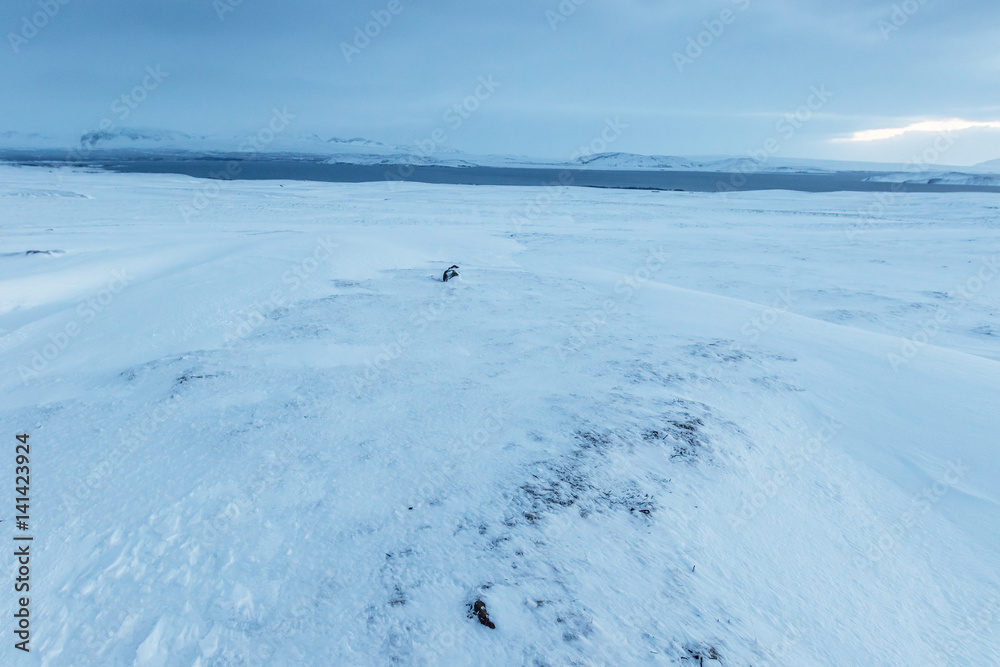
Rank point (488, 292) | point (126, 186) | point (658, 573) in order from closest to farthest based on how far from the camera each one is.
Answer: point (658, 573) < point (488, 292) < point (126, 186)

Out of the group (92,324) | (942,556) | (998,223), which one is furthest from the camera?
(998,223)

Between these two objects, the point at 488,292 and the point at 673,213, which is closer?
the point at 488,292

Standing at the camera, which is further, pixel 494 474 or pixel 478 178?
pixel 478 178

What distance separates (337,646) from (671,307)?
27.4 ft

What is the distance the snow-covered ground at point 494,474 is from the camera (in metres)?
3.10

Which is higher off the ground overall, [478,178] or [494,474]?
[494,474]

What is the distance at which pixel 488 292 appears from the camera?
10648 millimetres

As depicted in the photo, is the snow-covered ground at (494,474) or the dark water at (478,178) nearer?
the snow-covered ground at (494,474)

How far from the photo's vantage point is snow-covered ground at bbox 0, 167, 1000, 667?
3098mm

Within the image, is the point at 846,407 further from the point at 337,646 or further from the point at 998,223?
the point at 998,223

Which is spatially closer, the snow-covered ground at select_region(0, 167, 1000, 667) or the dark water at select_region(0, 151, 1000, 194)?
the snow-covered ground at select_region(0, 167, 1000, 667)

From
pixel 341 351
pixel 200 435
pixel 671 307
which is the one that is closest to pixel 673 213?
pixel 671 307

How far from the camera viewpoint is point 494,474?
4414 millimetres

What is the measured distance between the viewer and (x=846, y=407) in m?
5.96
